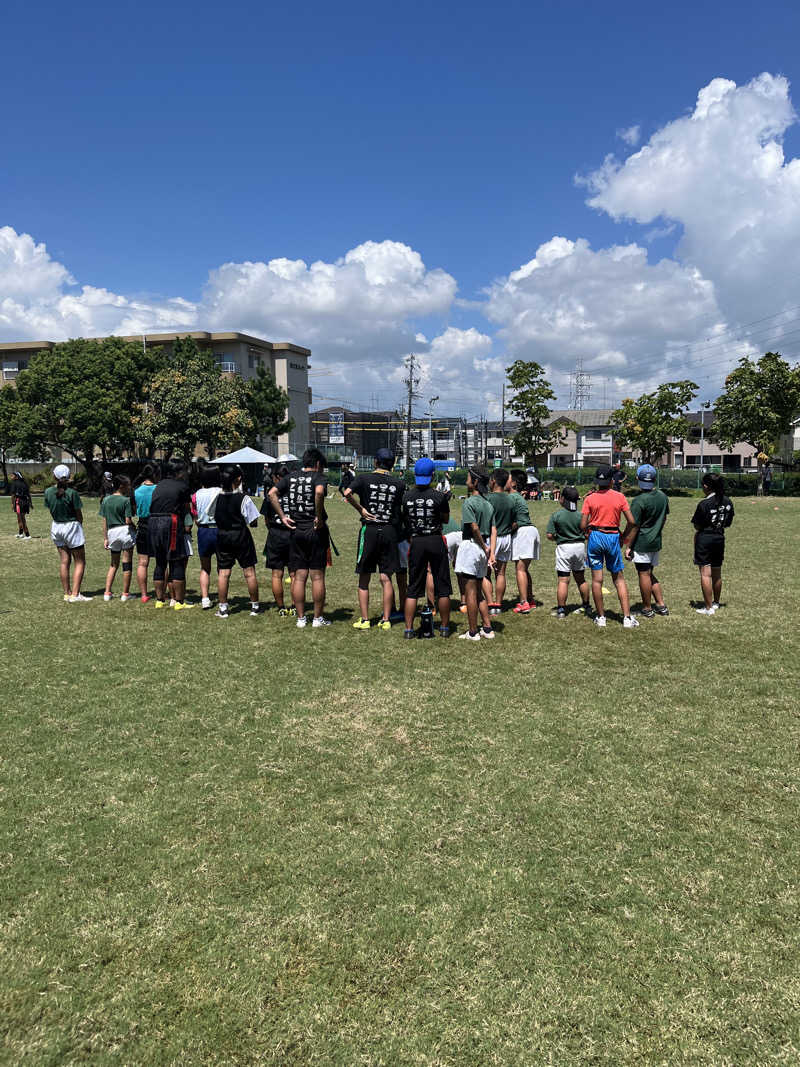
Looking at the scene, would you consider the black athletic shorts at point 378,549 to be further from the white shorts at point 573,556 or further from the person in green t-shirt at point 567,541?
the white shorts at point 573,556

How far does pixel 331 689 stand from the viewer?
5.68 meters

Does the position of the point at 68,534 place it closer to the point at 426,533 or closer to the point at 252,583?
the point at 252,583

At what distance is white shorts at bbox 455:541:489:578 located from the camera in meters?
6.97

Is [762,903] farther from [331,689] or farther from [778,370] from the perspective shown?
[778,370]

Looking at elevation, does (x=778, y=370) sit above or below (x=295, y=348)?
below

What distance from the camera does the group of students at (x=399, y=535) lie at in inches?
282

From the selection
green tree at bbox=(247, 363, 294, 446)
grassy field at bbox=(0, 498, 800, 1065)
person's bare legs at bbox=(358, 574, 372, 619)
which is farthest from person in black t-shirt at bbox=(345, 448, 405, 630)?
green tree at bbox=(247, 363, 294, 446)

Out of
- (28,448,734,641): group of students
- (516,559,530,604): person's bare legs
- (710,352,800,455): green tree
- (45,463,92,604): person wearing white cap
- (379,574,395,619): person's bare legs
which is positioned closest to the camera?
(28,448,734,641): group of students

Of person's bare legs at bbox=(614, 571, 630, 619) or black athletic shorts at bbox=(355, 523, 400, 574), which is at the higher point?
black athletic shorts at bbox=(355, 523, 400, 574)

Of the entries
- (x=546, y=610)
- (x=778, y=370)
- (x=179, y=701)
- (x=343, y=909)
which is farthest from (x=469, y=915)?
(x=778, y=370)

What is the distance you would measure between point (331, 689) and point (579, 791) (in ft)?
8.03

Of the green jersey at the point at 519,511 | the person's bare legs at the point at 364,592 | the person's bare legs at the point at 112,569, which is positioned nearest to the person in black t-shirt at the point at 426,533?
the person's bare legs at the point at 364,592

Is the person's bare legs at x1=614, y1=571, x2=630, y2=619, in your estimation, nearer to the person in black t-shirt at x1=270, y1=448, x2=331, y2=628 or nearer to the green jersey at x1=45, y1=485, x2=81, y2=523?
the person in black t-shirt at x1=270, y1=448, x2=331, y2=628

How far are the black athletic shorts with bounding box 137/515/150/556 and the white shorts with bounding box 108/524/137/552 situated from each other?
19cm
